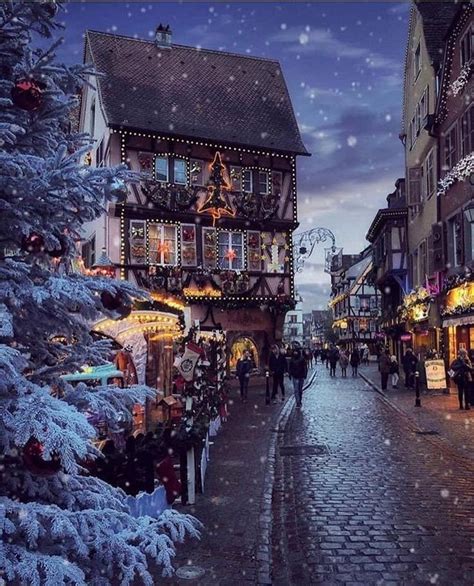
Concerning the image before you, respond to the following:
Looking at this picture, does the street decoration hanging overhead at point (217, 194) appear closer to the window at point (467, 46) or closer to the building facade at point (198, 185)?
the building facade at point (198, 185)

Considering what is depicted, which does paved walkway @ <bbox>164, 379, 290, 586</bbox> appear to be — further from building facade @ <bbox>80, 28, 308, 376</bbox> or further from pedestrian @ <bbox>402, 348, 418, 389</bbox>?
building facade @ <bbox>80, 28, 308, 376</bbox>

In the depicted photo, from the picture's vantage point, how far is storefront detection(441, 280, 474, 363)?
22.7 m

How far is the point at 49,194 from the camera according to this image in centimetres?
429

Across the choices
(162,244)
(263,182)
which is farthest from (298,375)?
(263,182)

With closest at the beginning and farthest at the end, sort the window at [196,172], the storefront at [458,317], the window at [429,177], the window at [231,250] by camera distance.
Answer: the storefront at [458,317] → the window at [429,177] → the window at [196,172] → the window at [231,250]

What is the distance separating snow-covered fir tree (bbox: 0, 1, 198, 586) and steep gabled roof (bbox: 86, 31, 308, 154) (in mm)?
25404

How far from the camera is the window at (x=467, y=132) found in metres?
22.9

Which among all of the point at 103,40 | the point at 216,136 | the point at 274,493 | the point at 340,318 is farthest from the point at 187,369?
the point at 340,318

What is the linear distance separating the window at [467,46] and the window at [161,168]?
516 inches

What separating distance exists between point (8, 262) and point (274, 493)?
20.3 ft

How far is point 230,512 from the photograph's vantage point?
816 cm

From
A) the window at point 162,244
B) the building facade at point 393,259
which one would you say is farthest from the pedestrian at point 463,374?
the building facade at point 393,259

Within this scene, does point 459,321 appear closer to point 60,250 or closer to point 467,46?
point 467,46

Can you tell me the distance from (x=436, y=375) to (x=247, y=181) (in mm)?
13950
